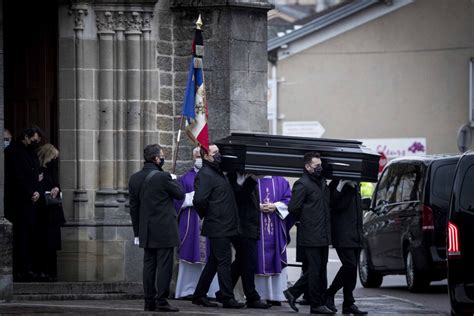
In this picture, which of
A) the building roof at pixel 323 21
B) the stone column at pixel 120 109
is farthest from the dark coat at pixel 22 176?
the building roof at pixel 323 21

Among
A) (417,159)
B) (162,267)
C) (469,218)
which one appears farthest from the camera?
(417,159)

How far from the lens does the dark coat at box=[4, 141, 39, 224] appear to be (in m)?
18.6

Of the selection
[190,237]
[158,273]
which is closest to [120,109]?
[190,237]

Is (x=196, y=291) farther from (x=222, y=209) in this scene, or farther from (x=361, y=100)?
(x=361, y=100)

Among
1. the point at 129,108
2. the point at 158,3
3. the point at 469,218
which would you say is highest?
the point at 158,3

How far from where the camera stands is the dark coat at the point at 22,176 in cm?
1858

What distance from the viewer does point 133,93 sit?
1934cm

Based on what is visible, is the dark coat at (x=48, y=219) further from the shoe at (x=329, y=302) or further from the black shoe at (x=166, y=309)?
the shoe at (x=329, y=302)

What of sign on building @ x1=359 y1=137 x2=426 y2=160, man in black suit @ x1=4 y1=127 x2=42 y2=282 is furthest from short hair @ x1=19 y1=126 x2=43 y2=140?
sign on building @ x1=359 y1=137 x2=426 y2=160

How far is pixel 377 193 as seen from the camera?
76.0 ft

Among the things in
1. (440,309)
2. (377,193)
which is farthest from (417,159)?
(440,309)

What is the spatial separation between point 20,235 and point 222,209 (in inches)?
113

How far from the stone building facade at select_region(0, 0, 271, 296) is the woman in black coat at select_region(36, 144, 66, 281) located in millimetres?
322

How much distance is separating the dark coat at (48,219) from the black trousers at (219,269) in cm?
223
